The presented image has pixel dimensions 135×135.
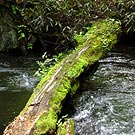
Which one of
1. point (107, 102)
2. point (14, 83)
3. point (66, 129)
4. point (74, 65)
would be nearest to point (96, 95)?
point (107, 102)

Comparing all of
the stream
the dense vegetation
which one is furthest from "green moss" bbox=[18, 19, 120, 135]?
the dense vegetation

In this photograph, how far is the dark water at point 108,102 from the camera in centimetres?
505

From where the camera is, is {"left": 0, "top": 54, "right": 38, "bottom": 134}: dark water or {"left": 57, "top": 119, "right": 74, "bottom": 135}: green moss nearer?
{"left": 57, "top": 119, "right": 74, "bottom": 135}: green moss

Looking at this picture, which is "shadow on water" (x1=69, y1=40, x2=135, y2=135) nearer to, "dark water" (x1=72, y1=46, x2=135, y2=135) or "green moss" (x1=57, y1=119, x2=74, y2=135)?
"dark water" (x1=72, y1=46, x2=135, y2=135)

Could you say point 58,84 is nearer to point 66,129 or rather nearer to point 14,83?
point 66,129

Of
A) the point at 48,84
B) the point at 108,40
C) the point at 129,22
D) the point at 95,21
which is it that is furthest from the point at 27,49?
the point at 48,84

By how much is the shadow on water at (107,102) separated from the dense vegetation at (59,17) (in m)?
1.28

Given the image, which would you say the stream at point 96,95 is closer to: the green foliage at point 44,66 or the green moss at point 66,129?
the green foliage at point 44,66

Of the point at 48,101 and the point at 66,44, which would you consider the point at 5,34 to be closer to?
the point at 66,44

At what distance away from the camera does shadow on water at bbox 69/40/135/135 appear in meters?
5.05

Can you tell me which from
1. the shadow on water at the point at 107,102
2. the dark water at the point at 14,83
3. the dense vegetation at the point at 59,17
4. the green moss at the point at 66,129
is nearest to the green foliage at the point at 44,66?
the dark water at the point at 14,83

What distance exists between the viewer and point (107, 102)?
5910mm

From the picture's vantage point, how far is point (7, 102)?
6113 mm

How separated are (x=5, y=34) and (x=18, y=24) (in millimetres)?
433
